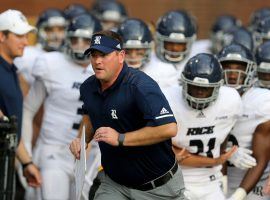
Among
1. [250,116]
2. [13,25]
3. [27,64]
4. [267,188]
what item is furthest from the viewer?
[27,64]

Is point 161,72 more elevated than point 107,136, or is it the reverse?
point 107,136

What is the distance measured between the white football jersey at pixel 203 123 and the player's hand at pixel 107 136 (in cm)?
140

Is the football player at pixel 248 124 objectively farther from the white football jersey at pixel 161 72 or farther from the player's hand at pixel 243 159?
the white football jersey at pixel 161 72

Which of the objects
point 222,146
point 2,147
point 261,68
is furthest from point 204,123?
point 2,147

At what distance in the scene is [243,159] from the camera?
722cm

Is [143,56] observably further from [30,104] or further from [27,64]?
[27,64]

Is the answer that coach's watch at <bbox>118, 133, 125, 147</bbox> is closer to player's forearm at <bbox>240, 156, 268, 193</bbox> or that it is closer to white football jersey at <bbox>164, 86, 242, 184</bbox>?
white football jersey at <bbox>164, 86, 242, 184</bbox>

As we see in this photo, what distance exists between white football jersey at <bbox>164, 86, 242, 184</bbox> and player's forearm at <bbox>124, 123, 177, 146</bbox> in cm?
127

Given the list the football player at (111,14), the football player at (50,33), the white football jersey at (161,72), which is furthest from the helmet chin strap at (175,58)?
the football player at (111,14)

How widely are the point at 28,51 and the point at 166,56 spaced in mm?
1614

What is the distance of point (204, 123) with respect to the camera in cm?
711

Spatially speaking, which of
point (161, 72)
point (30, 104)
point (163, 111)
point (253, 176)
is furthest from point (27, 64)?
point (163, 111)

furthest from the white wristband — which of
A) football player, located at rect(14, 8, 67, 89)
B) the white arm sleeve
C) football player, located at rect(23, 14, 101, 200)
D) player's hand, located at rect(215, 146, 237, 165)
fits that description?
football player, located at rect(14, 8, 67, 89)

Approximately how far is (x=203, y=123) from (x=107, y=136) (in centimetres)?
155
